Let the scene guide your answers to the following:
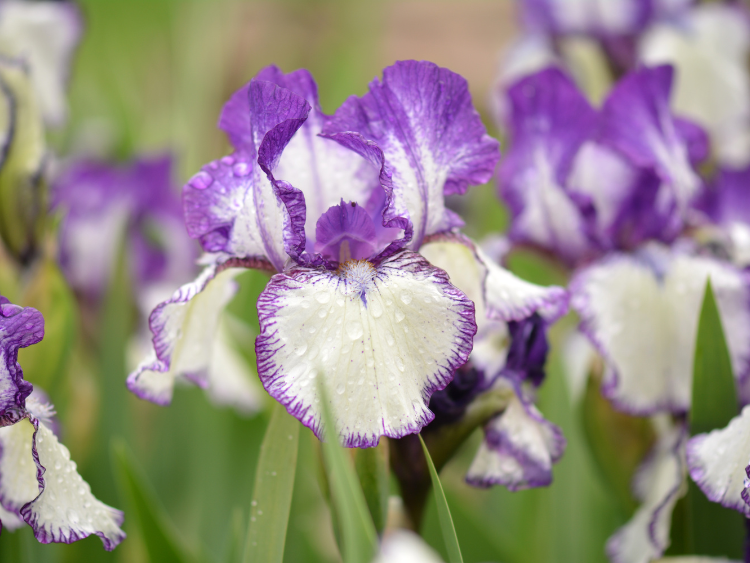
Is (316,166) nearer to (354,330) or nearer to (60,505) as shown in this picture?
(354,330)

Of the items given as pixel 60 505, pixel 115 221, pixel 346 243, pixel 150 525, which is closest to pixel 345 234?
pixel 346 243

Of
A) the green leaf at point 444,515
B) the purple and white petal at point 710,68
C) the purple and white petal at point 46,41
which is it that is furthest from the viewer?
the purple and white petal at point 710,68

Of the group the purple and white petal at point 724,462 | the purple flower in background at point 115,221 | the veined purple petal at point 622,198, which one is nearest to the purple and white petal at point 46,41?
the purple flower in background at point 115,221

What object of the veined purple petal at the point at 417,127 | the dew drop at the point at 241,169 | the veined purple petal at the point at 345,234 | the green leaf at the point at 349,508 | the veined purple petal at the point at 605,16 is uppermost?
the veined purple petal at the point at 605,16

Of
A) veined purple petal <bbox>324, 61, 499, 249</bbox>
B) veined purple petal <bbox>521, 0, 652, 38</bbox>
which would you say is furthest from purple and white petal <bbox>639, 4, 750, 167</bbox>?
veined purple petal <bbox>324, 61, 499, 249</bbox>

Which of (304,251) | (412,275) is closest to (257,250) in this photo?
A: (304,251)

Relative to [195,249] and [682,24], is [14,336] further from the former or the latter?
[682,24]

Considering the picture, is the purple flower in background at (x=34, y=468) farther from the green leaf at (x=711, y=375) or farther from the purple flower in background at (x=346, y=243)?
the green leaf at (x=711, y=375)
